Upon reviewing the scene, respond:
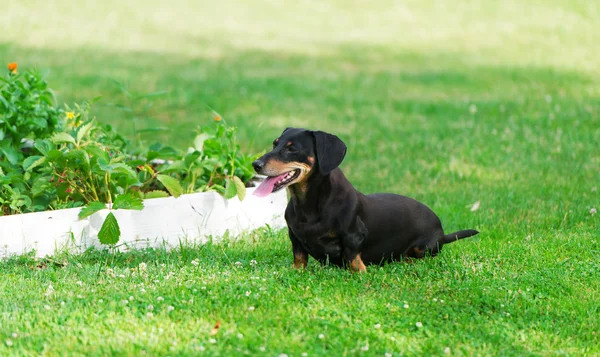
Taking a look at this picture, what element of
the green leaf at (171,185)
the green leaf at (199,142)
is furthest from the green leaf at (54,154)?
the green leaf at (199,142)

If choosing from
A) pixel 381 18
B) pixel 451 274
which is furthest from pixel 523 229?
pixel 381 18

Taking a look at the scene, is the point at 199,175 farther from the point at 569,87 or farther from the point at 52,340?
the point at 569,87

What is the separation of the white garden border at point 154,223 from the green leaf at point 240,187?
0.11 m

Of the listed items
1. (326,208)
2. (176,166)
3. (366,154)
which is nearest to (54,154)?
(176,166)

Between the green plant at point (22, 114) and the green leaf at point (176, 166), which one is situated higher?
the green plant at point (22, 114)

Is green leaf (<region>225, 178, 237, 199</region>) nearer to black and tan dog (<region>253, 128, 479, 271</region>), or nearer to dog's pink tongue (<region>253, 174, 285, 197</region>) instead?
black and tan dog (<region>253, 128, 479, 271</region>)

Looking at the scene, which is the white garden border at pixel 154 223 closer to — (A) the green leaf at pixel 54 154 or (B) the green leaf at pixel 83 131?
(A) the green leaf at pixel 54 154

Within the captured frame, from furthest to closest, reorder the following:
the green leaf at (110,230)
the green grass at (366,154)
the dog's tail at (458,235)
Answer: the dog's tail at (458,235) → the green leaf at (110,230) → the green grass at (366,154)

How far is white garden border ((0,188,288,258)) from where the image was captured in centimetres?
509

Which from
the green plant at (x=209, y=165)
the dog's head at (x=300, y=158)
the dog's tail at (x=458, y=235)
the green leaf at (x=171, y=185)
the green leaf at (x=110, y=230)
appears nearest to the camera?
the dog's head at (x=300, y=158)

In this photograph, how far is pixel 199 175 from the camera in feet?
19.1

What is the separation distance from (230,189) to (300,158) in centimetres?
113

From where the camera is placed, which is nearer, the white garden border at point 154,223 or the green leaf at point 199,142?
the white garden border at point 154,223

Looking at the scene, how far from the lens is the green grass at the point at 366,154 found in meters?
3.96
